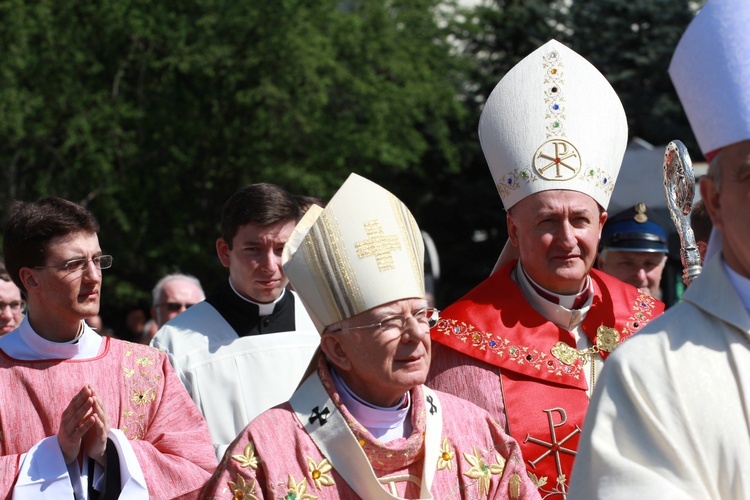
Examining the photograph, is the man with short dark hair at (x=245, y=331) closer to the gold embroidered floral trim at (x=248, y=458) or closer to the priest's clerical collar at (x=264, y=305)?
the priest's clerical collar at (x=264, y=305)

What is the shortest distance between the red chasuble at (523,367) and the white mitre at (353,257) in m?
0.75

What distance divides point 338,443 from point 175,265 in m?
20.4

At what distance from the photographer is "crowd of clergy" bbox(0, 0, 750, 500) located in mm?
2652

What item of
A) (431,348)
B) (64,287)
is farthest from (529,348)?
(64,287)

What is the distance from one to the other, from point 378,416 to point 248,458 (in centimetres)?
43

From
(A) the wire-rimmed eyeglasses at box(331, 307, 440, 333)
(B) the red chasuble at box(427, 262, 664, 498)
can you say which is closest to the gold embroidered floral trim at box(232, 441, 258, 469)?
(A) the wire-rimmed eyeglasses at box(331, 307, 440, 333)

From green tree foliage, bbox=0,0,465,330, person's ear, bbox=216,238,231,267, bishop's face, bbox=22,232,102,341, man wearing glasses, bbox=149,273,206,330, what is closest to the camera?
bishop's face, bbox=22,232,102,341

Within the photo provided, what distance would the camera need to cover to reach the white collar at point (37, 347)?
467 cm

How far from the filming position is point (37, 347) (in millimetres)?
4672

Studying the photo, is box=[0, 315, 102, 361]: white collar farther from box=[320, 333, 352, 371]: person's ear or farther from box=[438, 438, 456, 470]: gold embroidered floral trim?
box=[438, 438, 456, 470]: gold embroidered floral trim

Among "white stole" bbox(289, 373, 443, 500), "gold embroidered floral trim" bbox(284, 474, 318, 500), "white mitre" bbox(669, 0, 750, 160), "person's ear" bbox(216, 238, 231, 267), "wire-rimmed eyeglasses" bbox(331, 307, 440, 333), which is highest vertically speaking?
"white mitre" bbox(669, 0, 750, 160)

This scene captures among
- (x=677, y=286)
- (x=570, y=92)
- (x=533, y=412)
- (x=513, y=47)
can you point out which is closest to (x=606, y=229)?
(x=570, y=92)

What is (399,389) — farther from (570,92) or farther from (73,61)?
(73,61)

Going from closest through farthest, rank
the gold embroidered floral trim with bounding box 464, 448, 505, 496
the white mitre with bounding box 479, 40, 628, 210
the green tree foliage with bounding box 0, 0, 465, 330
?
the gold embroidered floral trim with bounding box 464, 448, 505, 496, the white mitre with bounding box 479, 40, 628, 210, the green tree foliage with bounding box 0, 0, 465, 330
